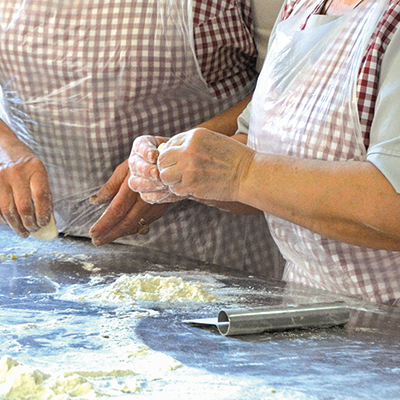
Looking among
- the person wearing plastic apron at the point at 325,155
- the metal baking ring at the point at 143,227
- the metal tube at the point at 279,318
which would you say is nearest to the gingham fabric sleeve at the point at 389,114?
the person wearing plastic apron at the point at 325,155

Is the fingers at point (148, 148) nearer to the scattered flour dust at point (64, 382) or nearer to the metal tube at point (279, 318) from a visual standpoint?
→ the metal tube at point (279, 318)

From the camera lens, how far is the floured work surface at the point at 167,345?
84 cm

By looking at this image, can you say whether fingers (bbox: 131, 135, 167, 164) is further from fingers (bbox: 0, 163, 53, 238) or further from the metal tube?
the metal tube

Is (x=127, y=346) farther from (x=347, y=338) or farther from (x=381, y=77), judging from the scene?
(x=381, y=77)

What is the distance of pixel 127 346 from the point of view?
0.99 metres

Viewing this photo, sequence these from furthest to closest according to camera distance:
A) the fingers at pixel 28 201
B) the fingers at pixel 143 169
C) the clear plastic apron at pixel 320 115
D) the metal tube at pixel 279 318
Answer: the fingers at pixel 28 201 → the fingers at pixel 143 169 → the clear plastic apron at pixel 320 115 → the metal tube at pixel 279 318

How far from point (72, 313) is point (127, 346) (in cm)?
22

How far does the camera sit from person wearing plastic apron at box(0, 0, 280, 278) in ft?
5.74

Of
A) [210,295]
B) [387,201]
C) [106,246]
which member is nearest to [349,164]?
[387,201]

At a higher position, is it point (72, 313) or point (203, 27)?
point (203, 27)

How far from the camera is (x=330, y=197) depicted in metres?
1.25

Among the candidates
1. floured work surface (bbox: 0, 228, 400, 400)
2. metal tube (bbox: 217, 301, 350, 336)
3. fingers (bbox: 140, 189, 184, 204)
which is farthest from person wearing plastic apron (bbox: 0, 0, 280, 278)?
metal tube (bbox: 217, 301, 350, 336)

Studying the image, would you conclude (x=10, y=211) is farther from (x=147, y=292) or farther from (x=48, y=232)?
(x=147, y=292)

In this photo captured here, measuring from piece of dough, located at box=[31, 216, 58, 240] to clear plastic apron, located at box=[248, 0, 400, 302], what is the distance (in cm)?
53
